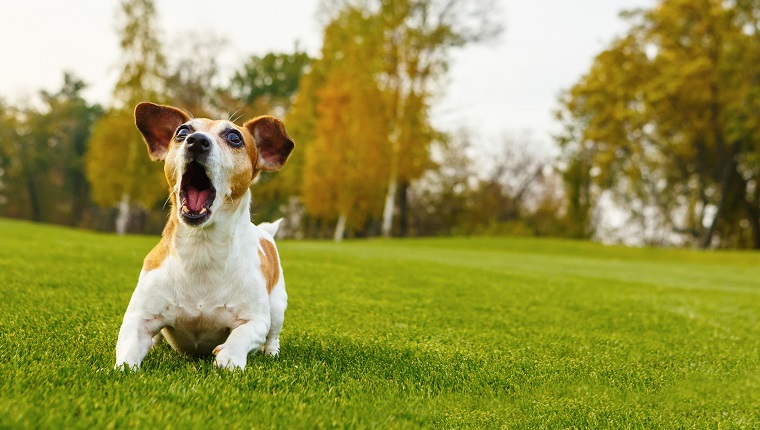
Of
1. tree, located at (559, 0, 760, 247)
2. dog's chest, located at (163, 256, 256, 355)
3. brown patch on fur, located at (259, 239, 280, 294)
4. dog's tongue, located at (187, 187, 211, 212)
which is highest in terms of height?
tree, located at (559, 0, 760, 247)

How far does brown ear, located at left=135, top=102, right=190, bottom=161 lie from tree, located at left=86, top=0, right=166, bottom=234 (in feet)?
94.9

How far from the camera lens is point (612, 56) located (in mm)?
32750

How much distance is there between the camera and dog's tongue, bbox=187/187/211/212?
3.04m

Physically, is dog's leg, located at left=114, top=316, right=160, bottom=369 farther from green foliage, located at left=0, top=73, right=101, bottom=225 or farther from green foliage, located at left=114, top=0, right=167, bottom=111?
green foliage, located at left=0, top=73, right=101, bottom=225

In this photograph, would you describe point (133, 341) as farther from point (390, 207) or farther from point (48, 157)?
point (48, 157)

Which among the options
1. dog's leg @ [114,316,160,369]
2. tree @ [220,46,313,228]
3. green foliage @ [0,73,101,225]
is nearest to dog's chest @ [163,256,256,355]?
dog's leg @ [114,316,160,369]

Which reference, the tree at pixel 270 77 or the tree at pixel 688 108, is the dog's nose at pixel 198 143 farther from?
the tree at pixel 270 77

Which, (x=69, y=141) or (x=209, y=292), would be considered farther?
(x=69, y=141)

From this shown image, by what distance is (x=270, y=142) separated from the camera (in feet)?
11.8

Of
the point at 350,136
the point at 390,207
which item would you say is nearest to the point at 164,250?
the point at 350,136

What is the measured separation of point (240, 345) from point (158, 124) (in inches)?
54.2

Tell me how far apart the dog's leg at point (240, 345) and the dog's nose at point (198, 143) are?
2.97ft

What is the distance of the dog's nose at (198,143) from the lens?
9.62ft

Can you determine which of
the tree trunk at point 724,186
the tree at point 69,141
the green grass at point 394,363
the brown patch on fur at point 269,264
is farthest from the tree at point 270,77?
the brown patch on fur at point 269,264
